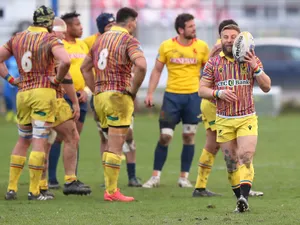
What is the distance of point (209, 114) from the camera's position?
34.0 feet

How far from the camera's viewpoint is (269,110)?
2456 cm

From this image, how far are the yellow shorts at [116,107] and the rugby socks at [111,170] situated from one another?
1.18 ft

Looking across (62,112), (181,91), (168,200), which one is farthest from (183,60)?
(168,200)

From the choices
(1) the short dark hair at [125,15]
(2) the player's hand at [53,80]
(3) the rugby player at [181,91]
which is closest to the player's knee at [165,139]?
(3) the rugby player at [181,91]

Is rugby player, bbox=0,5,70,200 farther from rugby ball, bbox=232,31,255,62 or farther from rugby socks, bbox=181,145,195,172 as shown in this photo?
rugby socks, bbox=181,145,195,172

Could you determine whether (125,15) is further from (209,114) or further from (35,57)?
(209,114)

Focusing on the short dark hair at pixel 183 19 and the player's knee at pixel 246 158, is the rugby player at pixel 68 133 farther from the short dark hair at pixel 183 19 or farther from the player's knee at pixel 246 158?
the player's knee at pixel 246 158

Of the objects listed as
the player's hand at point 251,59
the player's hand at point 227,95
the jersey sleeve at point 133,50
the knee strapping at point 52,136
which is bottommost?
the knee strapping at point 52,136

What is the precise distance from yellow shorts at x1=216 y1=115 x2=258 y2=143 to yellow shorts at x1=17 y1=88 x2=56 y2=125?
2.01 meters

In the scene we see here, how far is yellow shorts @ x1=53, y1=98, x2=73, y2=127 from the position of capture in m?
10.3

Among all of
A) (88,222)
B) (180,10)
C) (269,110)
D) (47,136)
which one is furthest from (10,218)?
(180,10)

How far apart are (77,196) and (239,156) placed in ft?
8.10

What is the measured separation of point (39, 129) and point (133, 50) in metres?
1.37

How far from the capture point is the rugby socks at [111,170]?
999 centimetres
